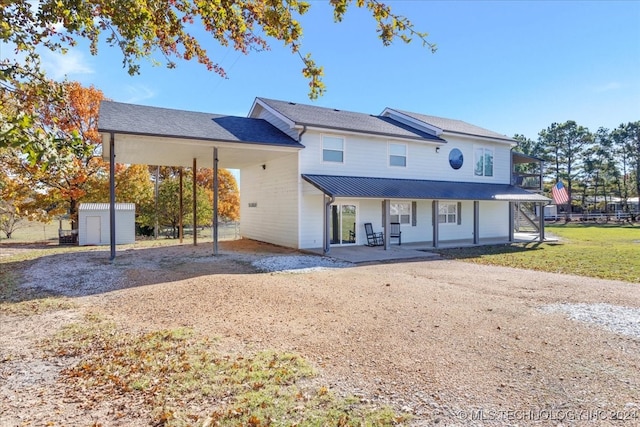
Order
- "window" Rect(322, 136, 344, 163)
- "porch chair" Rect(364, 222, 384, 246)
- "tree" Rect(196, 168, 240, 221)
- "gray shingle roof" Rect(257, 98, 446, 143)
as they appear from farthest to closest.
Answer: "tree" Rect(196, 168, 240, 221) < "porch chair" Rect(364, 222, 384, 246) < "gray shingle roof" Rect(257, 98, 446, 143) < "window" Rect(322, 136, 344, 163)

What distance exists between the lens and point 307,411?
3.12m

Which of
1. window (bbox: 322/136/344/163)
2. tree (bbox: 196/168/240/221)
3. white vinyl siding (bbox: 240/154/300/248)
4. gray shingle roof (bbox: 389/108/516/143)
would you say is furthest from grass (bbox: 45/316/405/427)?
tree (bbox: 196/168/240/221)

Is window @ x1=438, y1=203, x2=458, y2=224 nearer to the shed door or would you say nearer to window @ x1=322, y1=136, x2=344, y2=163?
window @ x1=322, y1=136, x2=344, y2=163

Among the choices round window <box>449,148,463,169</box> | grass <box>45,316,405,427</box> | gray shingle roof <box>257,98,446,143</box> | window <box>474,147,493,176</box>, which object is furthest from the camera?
window <box>474,147,493,176</box>

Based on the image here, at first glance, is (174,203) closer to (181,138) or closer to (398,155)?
(181,138)

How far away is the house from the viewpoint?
1319cm

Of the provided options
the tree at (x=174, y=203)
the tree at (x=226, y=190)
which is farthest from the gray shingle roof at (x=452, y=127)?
the tree at (x=226, y=190)

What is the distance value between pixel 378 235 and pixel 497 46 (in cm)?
909

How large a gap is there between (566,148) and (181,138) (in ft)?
173

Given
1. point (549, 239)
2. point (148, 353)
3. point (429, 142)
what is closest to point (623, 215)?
point (549, 239)

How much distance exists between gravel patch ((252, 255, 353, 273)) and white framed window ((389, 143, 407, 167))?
23.1ft

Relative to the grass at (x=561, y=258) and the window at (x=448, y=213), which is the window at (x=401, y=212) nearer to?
the window at (x=448, y=213)

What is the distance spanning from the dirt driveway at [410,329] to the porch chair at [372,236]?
223 inches

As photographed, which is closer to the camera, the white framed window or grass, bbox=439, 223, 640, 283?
grass, bbox=439, 223, 640, 283
